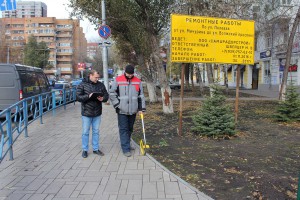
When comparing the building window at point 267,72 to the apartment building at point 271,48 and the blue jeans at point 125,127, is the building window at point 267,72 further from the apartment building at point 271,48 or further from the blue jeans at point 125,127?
the blue jeans at point 125,127

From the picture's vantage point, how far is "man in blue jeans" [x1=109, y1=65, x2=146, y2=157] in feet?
19.1

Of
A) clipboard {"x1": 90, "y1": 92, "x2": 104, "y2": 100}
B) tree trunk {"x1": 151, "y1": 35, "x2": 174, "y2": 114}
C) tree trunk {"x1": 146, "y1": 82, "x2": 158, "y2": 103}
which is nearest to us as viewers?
clipboard {"x1": 90, "y1": 92, "x2": 104, "y2": 100}

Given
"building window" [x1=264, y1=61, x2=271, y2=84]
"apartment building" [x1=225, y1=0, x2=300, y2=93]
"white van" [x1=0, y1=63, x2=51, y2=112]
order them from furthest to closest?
"building window" [x1=264, y1=61, x2=271, y2=84]
"apartment building" [x1=225, y1=0, x2=300, y2=93]
"white van" [x1=0, y1=63, x2=51, y2=112]

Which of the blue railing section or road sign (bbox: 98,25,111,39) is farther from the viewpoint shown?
road sign (bbox: 98,25,111,39)

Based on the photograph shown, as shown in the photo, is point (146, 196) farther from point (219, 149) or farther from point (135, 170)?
point (219, 149)

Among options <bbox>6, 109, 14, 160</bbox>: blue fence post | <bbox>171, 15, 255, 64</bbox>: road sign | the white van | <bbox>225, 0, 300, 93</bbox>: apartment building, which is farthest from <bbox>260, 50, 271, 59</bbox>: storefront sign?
<bbox>6, 109, 14, 160</bbox>: blue fence post

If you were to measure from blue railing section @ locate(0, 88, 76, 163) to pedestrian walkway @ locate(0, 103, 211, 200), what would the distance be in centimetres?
31

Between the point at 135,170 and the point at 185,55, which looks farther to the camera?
the point at 185,55

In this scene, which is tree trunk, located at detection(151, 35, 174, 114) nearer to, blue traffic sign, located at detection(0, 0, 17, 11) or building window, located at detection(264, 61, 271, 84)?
blue traffic sign, located at detection(0, 0, 17, 11)

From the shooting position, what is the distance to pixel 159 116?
37.2 ft

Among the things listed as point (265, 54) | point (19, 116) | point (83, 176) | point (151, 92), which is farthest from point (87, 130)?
point (265, 54)

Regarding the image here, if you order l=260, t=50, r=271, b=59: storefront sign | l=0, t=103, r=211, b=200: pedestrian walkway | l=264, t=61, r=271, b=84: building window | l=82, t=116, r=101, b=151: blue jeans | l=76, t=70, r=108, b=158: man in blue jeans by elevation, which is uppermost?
l=260, t=50, r=271, b=59: storefront sign

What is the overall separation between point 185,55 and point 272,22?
1010 centimetres

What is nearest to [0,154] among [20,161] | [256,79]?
[20,161]
